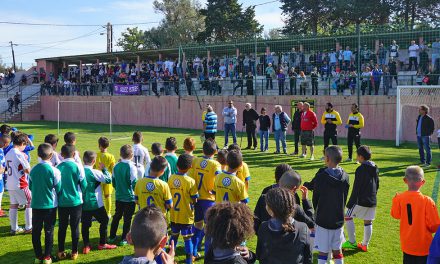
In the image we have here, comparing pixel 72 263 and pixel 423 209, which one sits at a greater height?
pixel 423 209

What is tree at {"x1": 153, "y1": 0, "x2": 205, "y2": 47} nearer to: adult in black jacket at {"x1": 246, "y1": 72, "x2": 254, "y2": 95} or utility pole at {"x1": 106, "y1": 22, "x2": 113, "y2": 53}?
utility pole at {"x1": 106, "y1": 22, "x2": 113, "y2": 53}

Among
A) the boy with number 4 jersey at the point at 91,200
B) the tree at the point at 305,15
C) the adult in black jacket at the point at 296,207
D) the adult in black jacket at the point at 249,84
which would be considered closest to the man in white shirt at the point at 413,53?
the adult in black jacket at the point at 249,84

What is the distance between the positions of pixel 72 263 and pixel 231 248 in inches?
159

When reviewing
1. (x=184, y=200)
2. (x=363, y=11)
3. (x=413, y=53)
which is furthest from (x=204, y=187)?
(x=363, y=11)

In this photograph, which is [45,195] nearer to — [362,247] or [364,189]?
[364,189]

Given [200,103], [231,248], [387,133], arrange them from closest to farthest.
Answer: [231,248] → [387,133] → [200,103]

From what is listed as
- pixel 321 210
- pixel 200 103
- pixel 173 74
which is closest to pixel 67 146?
pixel 321 210

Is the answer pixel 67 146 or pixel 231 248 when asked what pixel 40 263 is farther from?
pixel 231 248

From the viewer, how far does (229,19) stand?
53.2m

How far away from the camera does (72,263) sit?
257 inches

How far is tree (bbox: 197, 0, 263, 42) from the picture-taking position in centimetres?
5312

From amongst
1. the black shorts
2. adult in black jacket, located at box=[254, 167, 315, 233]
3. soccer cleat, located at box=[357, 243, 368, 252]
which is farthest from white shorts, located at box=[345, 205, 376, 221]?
the black shorts

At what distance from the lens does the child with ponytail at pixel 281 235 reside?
377 cm

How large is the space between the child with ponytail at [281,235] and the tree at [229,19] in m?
50.6
